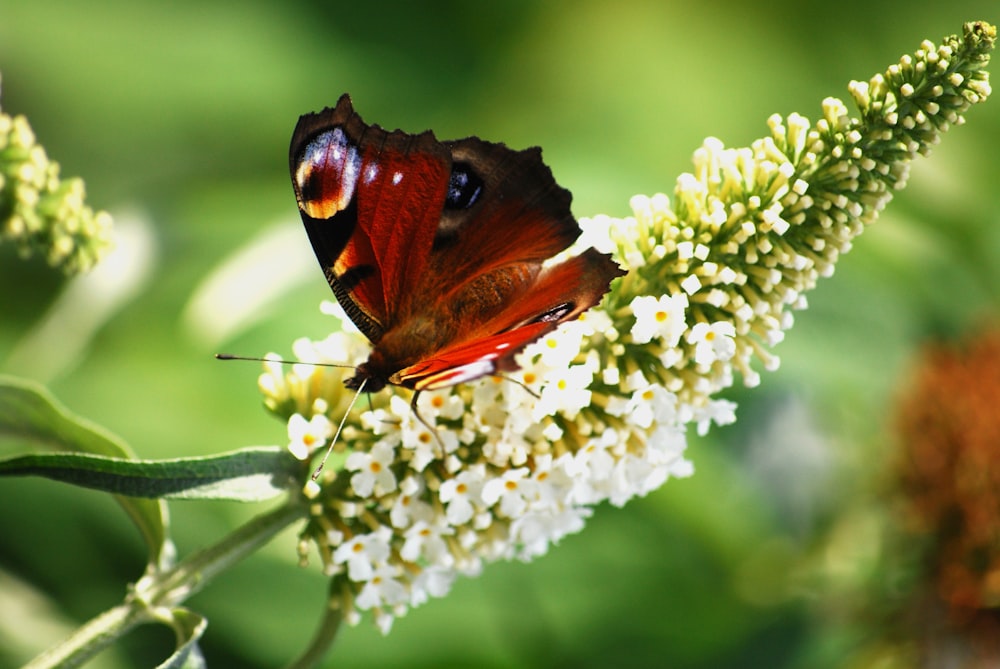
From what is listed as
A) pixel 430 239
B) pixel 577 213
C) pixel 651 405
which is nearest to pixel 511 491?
pixel 651 405

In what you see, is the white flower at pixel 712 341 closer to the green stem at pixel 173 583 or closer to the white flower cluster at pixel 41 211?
the green stem at pixel 173 583

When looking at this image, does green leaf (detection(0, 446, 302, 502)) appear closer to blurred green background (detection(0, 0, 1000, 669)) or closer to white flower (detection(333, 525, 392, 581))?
white flower (detection(333, 525, 392, 581))

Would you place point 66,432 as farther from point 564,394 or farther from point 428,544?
point 564,394

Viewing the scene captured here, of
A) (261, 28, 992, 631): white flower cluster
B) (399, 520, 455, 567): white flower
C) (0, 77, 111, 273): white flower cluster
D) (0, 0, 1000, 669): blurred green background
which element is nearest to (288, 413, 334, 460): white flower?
(261, 28, 992, 631): white flower cluster

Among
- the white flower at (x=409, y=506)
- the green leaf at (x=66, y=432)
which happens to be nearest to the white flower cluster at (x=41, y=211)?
the green leaf at (x=66, y=432)

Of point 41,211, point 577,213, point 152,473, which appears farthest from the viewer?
point 577,213
